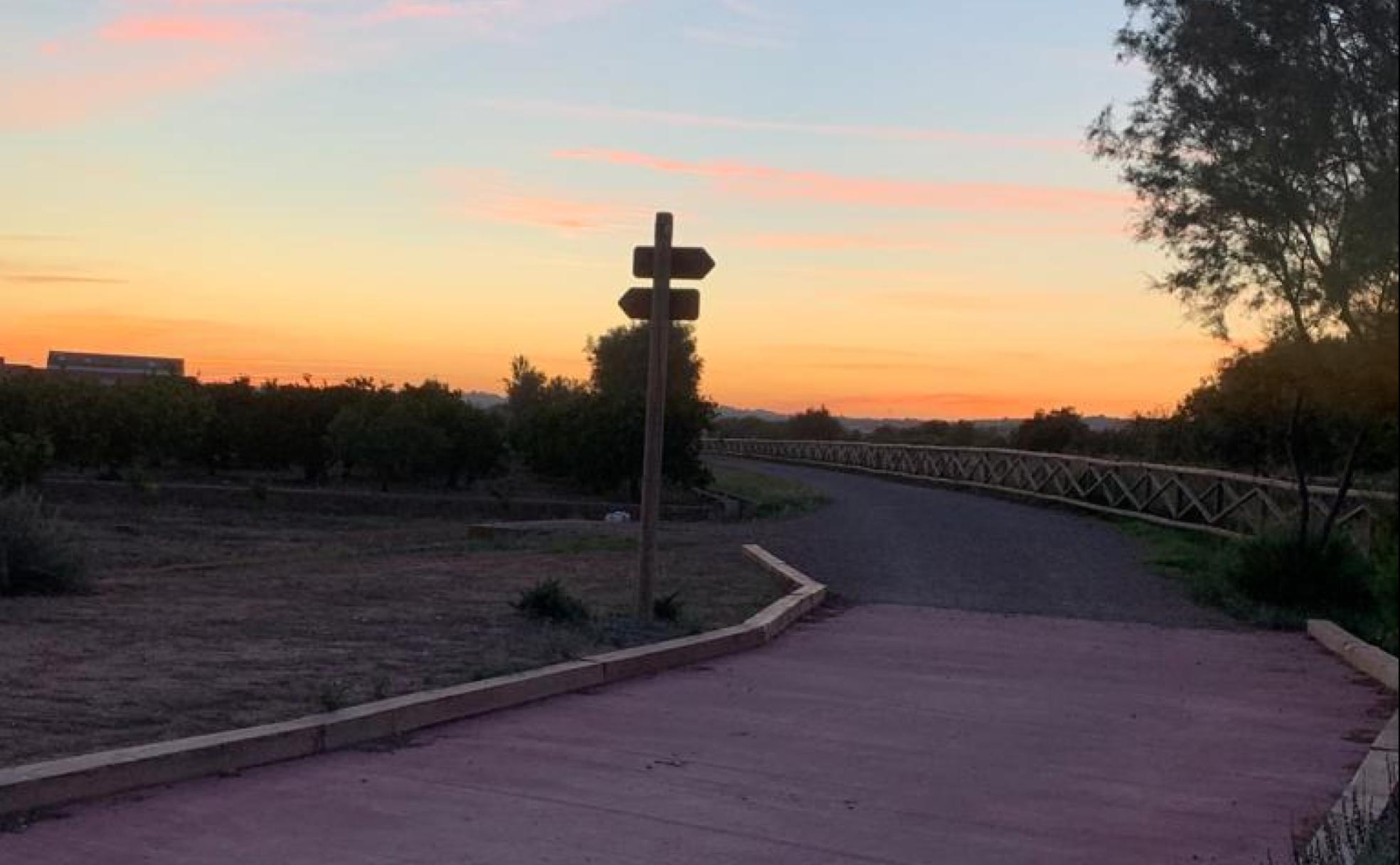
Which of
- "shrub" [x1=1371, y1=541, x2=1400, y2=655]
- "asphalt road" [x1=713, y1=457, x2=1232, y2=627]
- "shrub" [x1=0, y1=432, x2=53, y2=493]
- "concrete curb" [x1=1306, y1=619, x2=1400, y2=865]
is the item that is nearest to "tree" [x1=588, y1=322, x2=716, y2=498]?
"asphalt road" [x1=713, y1=457, x2=1232, y2=627]

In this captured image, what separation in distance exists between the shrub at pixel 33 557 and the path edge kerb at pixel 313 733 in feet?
20.3

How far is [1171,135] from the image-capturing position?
1396 centimetres

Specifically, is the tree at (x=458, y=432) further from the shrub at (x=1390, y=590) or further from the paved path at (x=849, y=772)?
the shrub at (x=1390, y=590)

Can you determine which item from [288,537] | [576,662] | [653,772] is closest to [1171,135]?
[576,662]

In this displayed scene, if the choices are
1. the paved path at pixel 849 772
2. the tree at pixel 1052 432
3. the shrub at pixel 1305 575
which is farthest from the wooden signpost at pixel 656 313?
the tree at pixel 1052 432

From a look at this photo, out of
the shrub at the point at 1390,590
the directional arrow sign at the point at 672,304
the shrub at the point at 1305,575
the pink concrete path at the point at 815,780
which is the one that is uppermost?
the directional arrow sign at the point at 672,304

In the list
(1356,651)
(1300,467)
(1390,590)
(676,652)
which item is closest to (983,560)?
(1300,467)

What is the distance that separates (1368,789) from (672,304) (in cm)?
669

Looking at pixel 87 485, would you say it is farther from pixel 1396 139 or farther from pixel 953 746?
pixel 1396 139

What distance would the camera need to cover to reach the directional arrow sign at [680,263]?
1248 centimetres

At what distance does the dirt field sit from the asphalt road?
157 cm

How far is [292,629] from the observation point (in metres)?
12.1

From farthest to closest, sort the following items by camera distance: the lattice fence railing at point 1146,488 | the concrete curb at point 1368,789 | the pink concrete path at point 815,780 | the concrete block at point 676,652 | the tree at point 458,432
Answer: the tree at point 458,432, the lattice fence railing at point 1146,488, the concrete block at point 676,652, the pink concrete path at point 815,780, the concrete curb at point 1368,789

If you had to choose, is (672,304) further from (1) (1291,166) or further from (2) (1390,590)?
(2) (1390,590)
